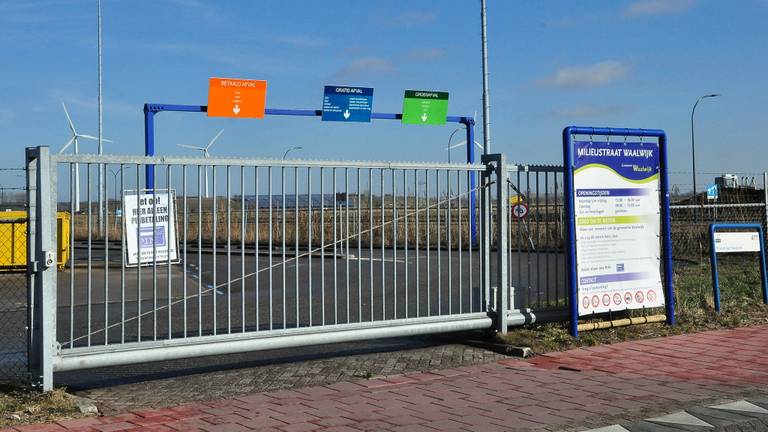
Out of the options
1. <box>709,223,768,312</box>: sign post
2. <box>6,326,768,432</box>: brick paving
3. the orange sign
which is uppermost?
the orange sign

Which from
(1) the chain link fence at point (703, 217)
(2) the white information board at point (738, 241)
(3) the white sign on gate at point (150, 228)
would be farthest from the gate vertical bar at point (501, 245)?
(1) the chain link fence at point (703, 217)

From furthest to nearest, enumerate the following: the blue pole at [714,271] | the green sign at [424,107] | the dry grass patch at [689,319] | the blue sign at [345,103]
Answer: the green sign at [424,107] < the blue sign at [345,103] < the blue pole at [714,271] < the dry grass patch at [689,319]

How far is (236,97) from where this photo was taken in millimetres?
25719

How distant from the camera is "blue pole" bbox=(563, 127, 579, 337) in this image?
8.88 m

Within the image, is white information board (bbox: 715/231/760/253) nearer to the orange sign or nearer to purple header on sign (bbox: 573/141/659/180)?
purple header on sign (bbox: 573/141/659/180)

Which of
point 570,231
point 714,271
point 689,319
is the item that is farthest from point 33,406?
point 714,271

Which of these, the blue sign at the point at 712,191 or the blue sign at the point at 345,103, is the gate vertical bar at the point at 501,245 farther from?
the blue sign at the point at 345,103

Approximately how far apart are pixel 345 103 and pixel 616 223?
19243mm

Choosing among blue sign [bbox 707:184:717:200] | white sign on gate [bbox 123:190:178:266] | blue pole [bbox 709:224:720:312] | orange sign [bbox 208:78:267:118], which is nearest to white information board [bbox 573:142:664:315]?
blue pole [bbox 709:224:720:312]

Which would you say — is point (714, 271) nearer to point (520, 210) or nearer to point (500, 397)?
point (520, 210)

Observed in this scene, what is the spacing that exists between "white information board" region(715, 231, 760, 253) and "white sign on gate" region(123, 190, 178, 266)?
7.90 meters

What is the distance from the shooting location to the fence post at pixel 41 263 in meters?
6.18

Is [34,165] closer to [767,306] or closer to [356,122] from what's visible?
[767,306]

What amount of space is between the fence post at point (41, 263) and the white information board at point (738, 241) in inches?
350
